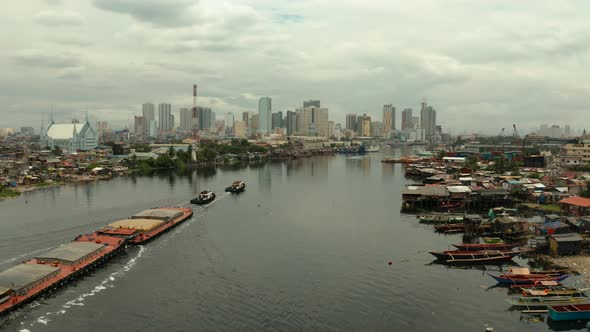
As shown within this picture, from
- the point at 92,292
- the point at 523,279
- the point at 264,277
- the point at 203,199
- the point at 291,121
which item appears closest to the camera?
the point at 92,292

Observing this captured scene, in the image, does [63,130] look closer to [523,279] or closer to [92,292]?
[92,292]

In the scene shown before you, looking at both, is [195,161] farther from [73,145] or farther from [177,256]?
[177,256]

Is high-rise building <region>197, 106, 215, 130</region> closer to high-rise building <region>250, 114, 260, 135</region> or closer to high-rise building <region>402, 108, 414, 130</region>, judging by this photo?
high-rise building <region>250, 114, 260, 135</region>

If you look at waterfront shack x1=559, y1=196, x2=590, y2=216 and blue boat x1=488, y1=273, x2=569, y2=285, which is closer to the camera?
blue boat x1=488, y1=273, x2=569, y2=285

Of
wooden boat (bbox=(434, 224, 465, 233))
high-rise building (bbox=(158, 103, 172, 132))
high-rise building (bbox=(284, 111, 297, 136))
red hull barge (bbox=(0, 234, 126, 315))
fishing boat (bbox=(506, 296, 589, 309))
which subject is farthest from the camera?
high-rise building (bbox=(158, 103, 172, 132))

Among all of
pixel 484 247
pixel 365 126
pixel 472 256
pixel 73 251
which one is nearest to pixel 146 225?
pixel 73 251

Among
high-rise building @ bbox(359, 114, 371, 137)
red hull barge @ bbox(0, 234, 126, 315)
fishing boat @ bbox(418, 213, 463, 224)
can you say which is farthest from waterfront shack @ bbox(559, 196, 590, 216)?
high-rise building @ bbox(359, 114, 371, 137)
